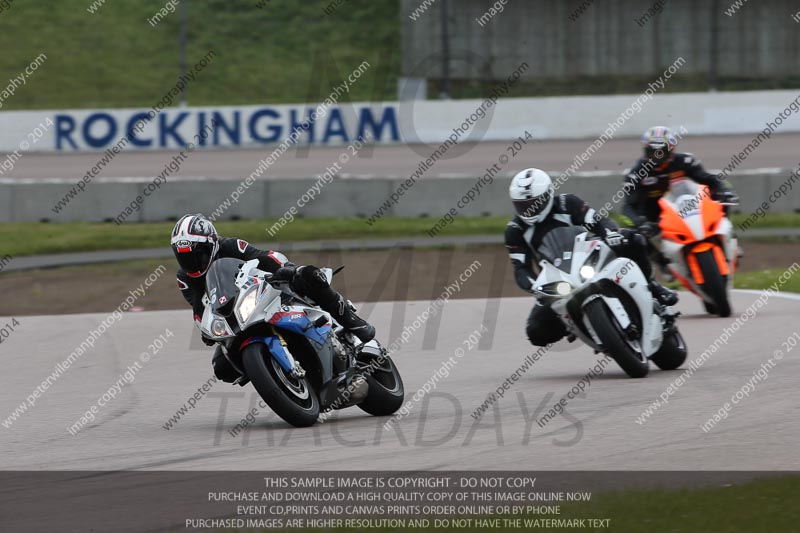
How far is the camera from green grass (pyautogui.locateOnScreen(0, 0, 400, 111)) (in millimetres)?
37438

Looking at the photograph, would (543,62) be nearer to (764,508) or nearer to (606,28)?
(606,28)

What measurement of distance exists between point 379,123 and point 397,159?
2629 millimetres

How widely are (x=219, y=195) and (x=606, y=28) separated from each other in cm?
2235

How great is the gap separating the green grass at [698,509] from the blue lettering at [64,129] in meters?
26.2

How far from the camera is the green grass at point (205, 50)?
3744 cm

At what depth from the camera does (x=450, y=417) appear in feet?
26.8

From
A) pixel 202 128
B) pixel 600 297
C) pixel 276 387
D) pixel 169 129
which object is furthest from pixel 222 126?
pixel 276 387

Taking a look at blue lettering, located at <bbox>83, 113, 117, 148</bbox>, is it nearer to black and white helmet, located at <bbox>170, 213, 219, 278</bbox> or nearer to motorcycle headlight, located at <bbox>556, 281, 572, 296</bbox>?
motorcycle headlight, located at <bbox>556, 281, 572, 296</bbox>

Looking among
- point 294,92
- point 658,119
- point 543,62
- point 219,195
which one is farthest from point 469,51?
point 219,195

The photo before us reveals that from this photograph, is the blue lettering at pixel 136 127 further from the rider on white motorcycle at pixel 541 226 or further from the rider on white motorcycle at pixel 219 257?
the rider on white motorcycle at pixel 219 257

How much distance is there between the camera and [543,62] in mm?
40094

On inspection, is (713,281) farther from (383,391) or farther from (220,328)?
(220,328)

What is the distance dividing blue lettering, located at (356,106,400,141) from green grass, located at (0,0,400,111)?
19.4 ft

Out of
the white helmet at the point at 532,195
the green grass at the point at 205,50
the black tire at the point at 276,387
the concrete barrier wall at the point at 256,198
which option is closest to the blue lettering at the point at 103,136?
the green grass at the point at 205,50
